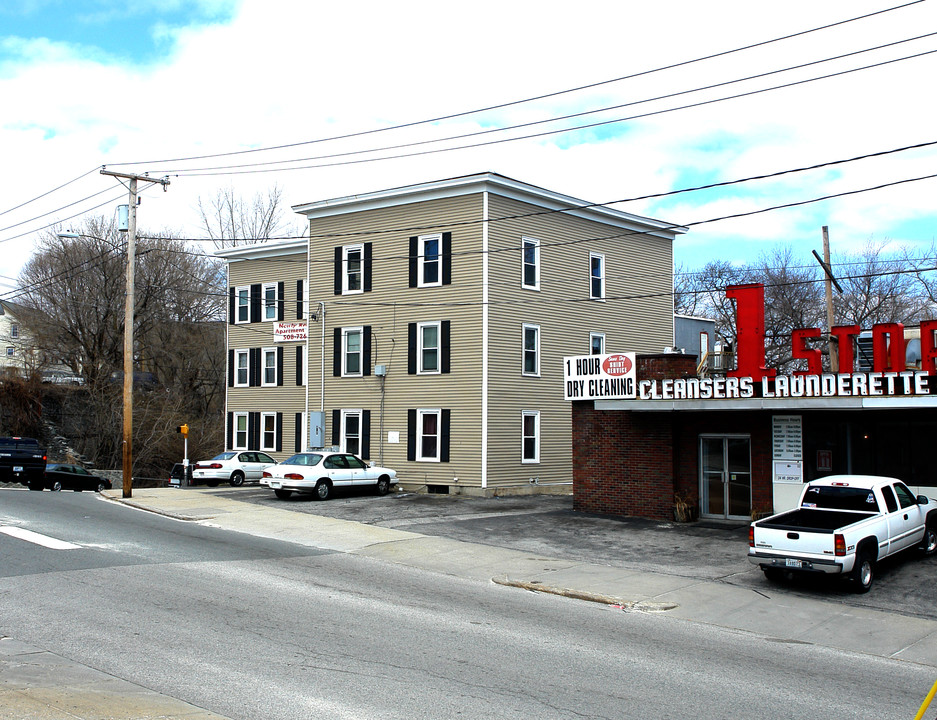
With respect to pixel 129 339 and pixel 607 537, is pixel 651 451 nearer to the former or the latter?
pixel 607 537

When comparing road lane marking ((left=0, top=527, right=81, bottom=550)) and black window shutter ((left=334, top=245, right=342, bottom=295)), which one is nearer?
road lane marking ((left=0, top=527, right=81, bottom=550))

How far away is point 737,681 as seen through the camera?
8.77 metres

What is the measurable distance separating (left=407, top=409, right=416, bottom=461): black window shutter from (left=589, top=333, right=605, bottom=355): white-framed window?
7558mm

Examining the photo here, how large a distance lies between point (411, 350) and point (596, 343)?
767cm

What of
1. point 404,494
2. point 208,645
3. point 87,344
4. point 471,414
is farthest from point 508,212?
point 87,344

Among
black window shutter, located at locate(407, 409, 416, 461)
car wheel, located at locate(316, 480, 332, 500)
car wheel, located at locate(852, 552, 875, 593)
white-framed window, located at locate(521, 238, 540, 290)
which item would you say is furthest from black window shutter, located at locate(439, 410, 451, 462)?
car wheel, located at locate(852, 552, 875, 593)

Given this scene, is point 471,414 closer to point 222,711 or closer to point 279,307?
point 279,307

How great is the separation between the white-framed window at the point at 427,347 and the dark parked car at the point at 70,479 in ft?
47.2

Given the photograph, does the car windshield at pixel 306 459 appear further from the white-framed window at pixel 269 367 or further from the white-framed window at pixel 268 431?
the white-framed window at pixel 269 367

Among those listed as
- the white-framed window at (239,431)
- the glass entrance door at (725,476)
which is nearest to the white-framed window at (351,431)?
the white-framed window at (239,431)

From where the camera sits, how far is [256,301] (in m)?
38.7

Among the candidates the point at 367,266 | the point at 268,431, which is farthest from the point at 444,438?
the point at 268,431

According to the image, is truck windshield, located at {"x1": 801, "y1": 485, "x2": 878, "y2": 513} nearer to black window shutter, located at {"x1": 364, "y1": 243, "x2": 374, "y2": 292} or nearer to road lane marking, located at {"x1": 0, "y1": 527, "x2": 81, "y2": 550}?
road lane marking, located at {"x1": 0, "y1": 527, "x2": 81, "y2": 550}

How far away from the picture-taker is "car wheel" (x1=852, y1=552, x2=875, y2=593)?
13.8 metres
